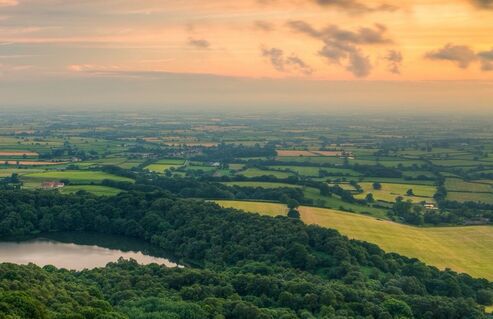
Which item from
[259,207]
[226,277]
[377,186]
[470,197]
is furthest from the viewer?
[377,186]

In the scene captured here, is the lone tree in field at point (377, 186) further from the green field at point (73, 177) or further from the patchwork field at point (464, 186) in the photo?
the green field at point (73, 177)

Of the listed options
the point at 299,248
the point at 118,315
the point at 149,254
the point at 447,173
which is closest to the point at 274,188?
the point at 149,254

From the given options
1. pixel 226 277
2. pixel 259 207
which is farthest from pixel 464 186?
pixel 226 277

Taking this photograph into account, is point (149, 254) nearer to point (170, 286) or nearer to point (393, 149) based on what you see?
point (170, 286)

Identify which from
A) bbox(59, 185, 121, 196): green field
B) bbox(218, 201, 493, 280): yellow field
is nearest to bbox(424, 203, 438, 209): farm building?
bbox(218, 201, 493, 280): yellow field

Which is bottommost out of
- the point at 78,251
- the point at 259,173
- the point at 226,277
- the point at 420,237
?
the point at 78,251

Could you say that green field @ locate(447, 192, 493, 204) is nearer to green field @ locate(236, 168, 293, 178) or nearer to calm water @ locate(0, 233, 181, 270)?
green field @ locate(236, 168, 293, 178)

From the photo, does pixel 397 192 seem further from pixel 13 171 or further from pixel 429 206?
pixel 13 171
